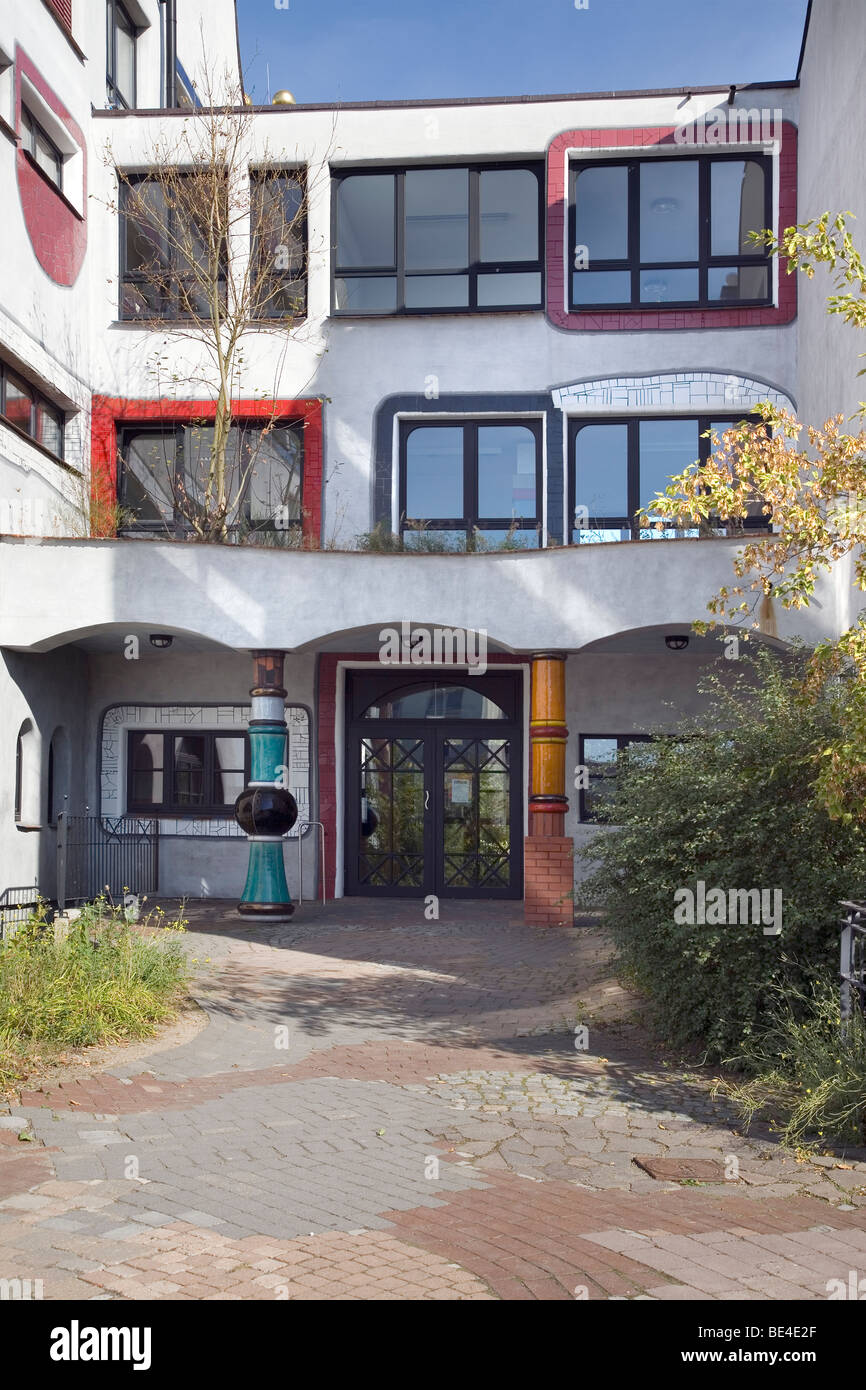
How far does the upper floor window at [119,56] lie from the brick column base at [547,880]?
12751 millimetres

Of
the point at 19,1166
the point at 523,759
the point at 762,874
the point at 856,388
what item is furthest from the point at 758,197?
the point at 19,1166

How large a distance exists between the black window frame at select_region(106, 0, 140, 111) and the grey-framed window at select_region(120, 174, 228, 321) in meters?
1.63

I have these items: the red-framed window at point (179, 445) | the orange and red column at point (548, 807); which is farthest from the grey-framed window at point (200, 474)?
the orange and red column at point (548, 807)

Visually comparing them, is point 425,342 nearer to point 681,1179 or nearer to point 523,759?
point 523,759

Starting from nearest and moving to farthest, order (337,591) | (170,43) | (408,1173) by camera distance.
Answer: (408,1173)
(337,591)
(170,43)

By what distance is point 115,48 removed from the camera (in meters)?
19.3

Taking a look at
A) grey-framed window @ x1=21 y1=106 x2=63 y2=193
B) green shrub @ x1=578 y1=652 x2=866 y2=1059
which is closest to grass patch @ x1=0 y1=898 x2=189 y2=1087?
green shrub @ x1=578 y1=652 x2=866 y2=1059

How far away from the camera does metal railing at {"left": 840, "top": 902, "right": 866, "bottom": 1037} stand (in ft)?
21.4

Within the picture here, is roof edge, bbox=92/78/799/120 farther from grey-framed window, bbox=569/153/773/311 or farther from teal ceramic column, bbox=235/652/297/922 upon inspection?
teal ceramic column, bbox=235/652/297/922

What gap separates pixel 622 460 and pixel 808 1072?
12.4 meters

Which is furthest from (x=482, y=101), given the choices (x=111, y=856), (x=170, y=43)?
(x=111, y=856)

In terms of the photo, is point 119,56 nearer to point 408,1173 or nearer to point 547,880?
point 547,880

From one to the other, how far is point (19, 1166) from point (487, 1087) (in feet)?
8.66

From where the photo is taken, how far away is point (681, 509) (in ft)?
25.5
